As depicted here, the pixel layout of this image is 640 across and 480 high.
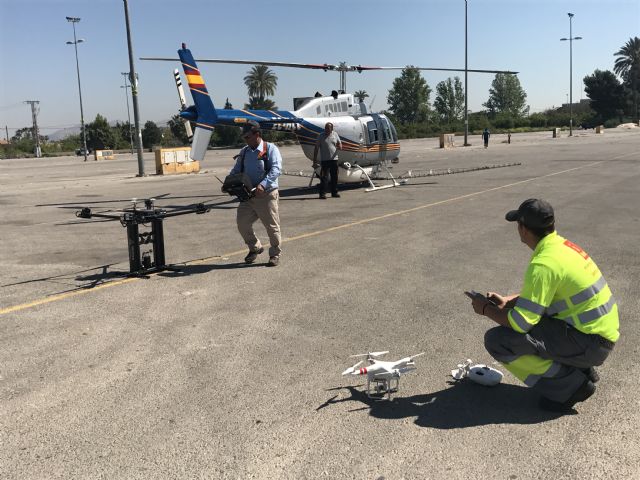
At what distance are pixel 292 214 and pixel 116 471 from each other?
10197 millimetres

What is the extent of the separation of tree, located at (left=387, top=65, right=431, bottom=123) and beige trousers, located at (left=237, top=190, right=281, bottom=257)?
12407 cm

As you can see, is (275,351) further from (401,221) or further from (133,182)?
(133,182)

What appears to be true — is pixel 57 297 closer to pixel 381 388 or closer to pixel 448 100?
pixel 381 388

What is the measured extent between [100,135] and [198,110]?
81929 mm

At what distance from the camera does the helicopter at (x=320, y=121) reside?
49.4 ft

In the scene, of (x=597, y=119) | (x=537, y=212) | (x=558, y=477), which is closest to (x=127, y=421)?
(x=558, y=477)

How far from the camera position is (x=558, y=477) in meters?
3.06

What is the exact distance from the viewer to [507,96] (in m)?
151

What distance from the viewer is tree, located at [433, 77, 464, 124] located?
13575 cm

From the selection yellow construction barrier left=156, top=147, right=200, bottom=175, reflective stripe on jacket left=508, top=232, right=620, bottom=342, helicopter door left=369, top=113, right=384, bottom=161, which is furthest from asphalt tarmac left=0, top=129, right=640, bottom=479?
yellow construction barrier left=156, top=147, right=200, bottom=175

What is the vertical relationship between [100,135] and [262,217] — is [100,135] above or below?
above

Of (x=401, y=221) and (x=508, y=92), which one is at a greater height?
(x=508, y=92)

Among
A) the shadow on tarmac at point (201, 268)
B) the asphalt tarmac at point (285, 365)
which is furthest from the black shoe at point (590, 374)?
the shadow on tarmac at point (201, 268)

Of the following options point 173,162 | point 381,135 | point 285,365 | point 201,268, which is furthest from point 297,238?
point 173,162
